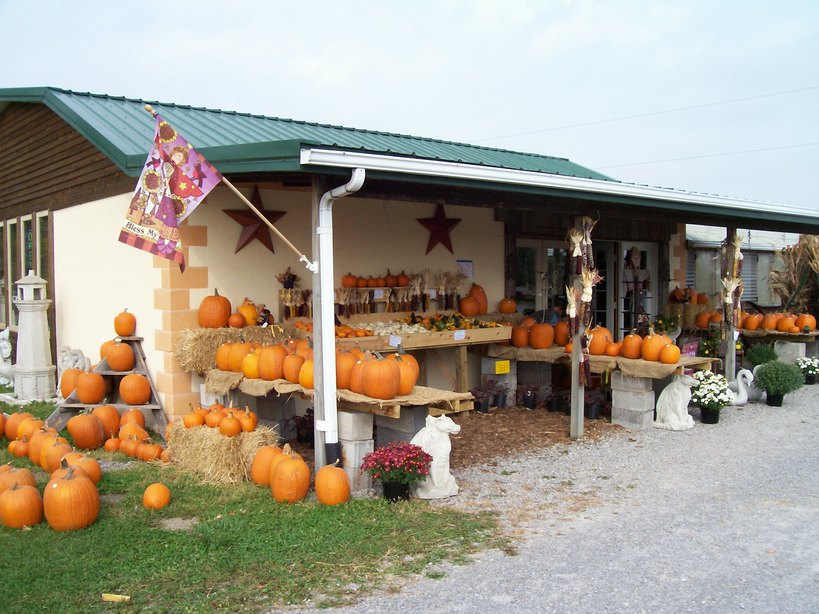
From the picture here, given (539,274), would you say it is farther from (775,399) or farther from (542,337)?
(775,399)

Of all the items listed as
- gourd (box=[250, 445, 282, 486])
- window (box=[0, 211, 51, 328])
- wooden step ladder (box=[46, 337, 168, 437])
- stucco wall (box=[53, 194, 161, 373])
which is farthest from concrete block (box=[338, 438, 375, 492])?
window (box=[0, 211, 51, 328])

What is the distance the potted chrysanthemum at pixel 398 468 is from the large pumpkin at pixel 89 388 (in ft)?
11.9

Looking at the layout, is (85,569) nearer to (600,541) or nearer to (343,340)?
(600,541)

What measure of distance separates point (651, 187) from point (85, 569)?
668 centimetres

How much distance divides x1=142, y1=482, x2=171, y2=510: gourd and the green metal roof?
2.49 m

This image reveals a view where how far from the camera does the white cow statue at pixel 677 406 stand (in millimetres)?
8203

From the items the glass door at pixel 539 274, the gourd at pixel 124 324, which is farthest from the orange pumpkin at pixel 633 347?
the gourd at pixel 124 324

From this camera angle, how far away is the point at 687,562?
14.3 ft

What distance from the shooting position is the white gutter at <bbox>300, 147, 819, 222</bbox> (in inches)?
204

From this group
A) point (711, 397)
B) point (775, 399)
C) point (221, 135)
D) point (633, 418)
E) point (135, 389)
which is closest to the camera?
point (135, 389)

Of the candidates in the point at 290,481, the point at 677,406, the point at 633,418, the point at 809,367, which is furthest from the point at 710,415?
the point at 290,481

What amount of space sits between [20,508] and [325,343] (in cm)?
239

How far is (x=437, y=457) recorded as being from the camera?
224 inches

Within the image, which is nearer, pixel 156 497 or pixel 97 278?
pixel 156 497
